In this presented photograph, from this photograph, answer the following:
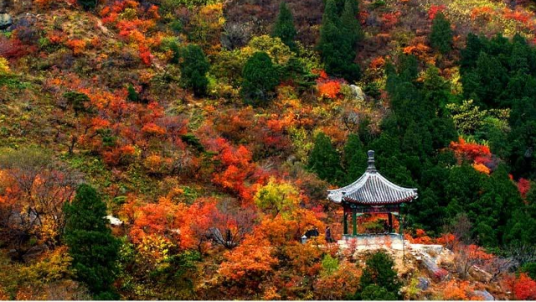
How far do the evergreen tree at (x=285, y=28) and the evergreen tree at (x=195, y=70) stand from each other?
407 inches

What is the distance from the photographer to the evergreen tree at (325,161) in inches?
2163

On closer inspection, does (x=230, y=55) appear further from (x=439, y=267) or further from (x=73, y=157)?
(x=439, y=267)

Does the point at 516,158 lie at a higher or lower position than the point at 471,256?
higher

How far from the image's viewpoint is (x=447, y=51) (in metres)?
72.0

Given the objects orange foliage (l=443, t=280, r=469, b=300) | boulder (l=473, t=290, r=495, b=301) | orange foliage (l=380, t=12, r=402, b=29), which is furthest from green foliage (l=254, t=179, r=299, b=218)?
orange foliage (l=380, t=12, r=402, b=29)

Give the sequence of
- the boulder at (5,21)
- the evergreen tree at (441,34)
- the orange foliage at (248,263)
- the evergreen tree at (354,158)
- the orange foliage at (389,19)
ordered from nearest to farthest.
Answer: the orange foliage at (248,263) < the evergreen tree at (354,158) < the boulder at (5,21) < the evergreen tree at (441,34) < the orange foliage at (389,19)

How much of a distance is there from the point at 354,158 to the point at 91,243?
897 inches

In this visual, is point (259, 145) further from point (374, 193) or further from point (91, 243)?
point (91, 243)

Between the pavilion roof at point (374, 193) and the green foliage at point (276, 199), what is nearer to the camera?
the pavilion roof at point (374, 193)

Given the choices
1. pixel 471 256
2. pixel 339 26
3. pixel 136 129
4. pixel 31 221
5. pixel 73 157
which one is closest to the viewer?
pixel 31 221

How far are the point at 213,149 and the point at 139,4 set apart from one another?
22.4 meters

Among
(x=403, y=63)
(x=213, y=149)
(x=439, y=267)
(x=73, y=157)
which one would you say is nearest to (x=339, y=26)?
(x=403, y=63)

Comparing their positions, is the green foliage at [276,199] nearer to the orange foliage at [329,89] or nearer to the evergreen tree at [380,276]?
the evergreen tree at [380,276]

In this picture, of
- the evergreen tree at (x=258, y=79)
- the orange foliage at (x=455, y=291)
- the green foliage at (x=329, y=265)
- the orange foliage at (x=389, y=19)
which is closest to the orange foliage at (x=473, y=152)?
the evergreen tree at (x=258, y=79)
